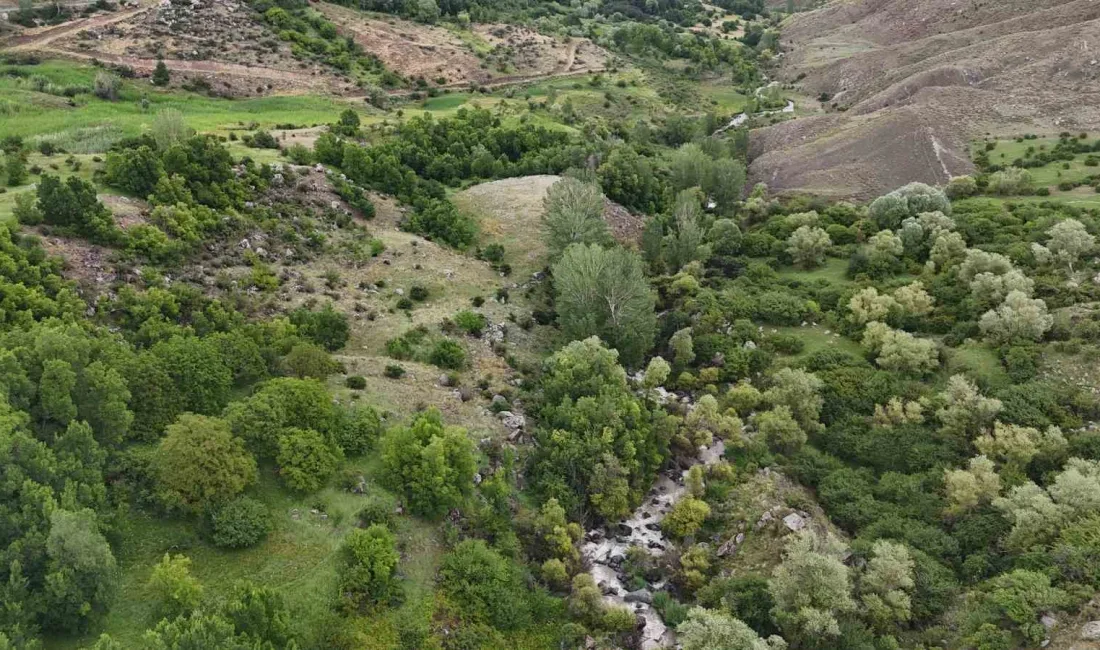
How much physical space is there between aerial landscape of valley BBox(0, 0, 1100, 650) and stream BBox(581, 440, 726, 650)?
0.60 feet

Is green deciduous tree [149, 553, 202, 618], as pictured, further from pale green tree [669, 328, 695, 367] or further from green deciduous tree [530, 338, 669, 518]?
pale green tree [669, 328, 695, 367]

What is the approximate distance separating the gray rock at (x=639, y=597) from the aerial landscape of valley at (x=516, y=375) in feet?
0.42

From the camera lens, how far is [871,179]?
91.6 m

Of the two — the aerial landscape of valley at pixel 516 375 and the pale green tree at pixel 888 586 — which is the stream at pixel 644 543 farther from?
the pale green tree at pixel 888 586

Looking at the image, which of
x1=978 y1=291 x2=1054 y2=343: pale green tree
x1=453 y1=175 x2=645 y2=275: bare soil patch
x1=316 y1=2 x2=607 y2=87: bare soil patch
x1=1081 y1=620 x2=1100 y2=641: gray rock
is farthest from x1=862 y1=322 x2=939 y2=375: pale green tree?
x1=316 y1=2 x2=607 y2=87: bare soil patch

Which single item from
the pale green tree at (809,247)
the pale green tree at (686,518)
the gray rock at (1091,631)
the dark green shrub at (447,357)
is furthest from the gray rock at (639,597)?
the pale green tree at (809,247)

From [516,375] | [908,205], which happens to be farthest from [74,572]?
[908,205]

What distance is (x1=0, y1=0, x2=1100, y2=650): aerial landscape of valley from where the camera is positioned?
32.7 meters

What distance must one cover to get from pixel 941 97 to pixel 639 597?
3923 inches

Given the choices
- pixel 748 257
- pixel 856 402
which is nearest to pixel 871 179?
pixel 748 257

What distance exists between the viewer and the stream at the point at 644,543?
37.3 meters

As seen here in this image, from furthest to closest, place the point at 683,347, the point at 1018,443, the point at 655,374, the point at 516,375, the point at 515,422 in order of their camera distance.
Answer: the point at 683,347 → the point at 655,374 → the point at 516,375 → the point at 515,422 → the point at 1018,443

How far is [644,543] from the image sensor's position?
140 feet

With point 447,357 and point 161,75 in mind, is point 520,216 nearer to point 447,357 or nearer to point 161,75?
point 447,357
